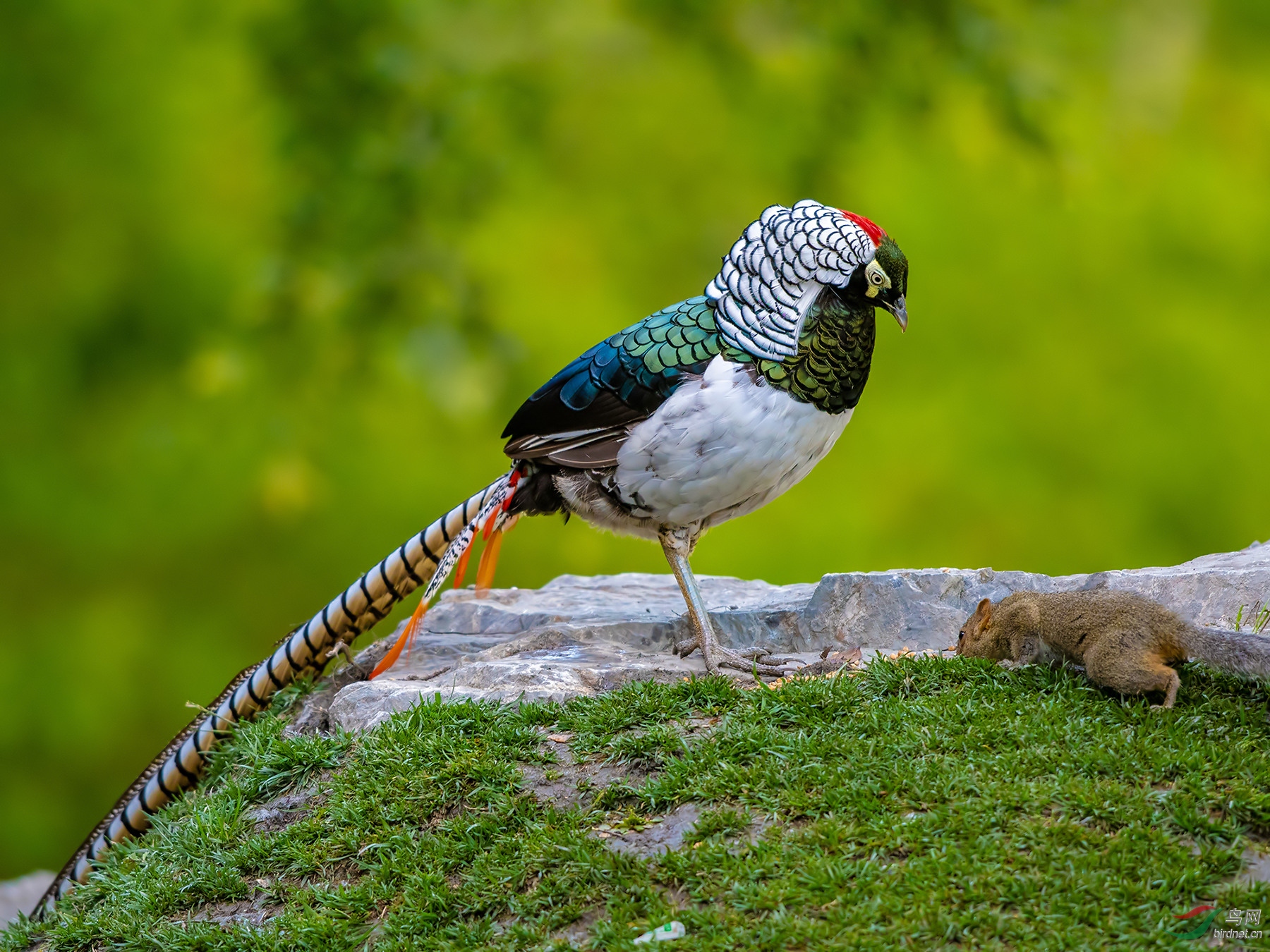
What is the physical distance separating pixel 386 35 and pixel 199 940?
464 cm

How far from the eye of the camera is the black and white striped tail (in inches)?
183

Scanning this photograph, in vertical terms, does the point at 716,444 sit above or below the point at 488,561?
below

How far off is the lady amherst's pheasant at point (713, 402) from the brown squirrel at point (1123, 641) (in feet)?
3.01

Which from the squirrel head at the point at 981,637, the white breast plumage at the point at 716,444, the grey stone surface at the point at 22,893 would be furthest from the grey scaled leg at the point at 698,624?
the grey stone surface at the point at 22,893

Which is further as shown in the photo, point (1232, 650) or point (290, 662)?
point (290, 662)

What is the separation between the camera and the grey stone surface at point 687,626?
14.0 ft

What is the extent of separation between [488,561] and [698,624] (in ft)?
3.21

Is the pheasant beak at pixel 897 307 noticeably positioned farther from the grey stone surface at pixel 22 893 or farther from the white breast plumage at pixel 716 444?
the grey stone surface at pixel 22 893

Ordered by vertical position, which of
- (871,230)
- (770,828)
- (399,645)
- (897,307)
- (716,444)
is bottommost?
(770,828)

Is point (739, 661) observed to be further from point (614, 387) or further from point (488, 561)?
point (488, 561)

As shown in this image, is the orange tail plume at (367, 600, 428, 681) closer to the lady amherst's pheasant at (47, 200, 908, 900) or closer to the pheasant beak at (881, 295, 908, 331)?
the lady amherst's pheasant at (47, 200, 908, 900)

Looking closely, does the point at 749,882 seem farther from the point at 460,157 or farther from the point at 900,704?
the point at 460,157

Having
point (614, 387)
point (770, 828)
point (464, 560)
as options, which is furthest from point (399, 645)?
point (770, 828)

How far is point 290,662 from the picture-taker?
192 inches
